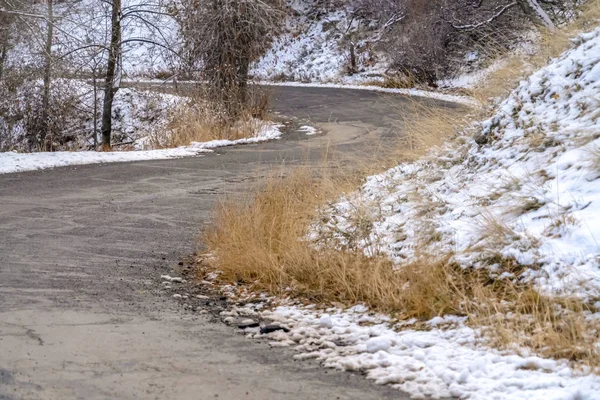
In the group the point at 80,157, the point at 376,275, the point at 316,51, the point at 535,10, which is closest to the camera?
the point at 376,275

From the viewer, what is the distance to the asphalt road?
4.49m

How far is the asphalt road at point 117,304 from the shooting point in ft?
14.7

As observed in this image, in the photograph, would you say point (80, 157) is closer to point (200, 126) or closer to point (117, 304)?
point (200, 126)

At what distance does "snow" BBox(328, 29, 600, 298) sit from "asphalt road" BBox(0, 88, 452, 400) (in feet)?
5.61

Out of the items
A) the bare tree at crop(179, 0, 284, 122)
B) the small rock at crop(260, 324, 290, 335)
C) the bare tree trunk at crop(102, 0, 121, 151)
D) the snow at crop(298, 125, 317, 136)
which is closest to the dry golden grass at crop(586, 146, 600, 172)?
the small rock at crop(260, 324, 290, 335)

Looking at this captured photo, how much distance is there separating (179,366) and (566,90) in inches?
190

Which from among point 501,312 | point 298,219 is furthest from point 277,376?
point 298,219

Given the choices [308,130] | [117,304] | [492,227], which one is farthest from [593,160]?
[308,130]

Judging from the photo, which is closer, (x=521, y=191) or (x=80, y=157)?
(x=521, y=191)

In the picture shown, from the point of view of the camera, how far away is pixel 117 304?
6195 millimetres

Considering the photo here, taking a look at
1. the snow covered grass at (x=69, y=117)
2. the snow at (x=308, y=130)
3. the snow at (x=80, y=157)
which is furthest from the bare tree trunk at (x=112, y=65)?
the snow at (x=308, y=130)

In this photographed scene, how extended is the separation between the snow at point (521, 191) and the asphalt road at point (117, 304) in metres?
1.71

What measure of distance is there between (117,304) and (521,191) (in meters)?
3.17

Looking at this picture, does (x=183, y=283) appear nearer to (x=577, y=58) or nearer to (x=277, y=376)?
(x=277, y=376)
